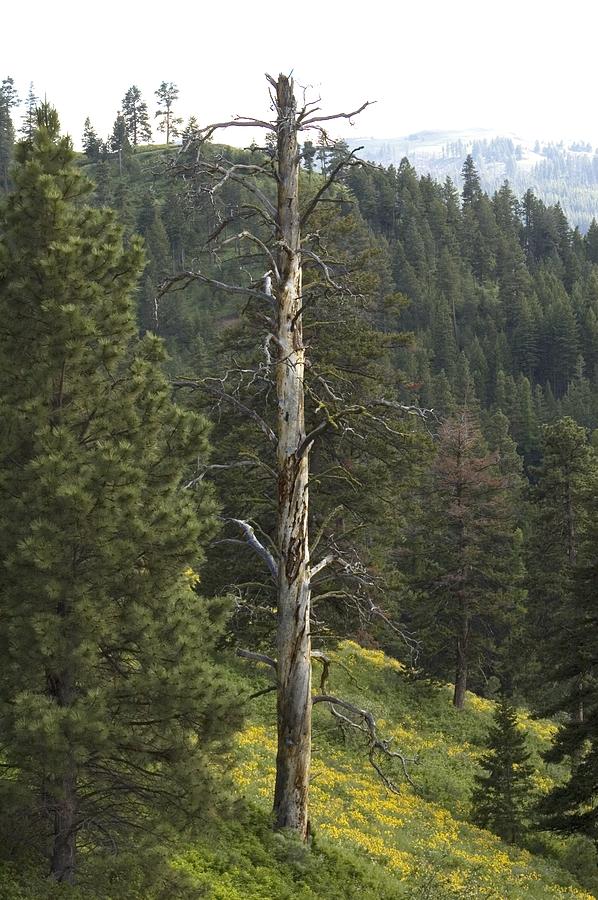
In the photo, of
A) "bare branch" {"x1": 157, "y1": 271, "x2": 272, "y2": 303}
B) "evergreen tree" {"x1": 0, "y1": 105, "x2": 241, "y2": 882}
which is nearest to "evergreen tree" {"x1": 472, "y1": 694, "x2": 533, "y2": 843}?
"evergreen tree" {"x1": 0, "y1": 105, "x2": 241, "y2": 882}

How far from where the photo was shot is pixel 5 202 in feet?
29.7

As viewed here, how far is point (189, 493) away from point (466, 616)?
24283 millimetres

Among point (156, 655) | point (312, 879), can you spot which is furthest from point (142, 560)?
point (312, 879)

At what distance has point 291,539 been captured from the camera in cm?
1030

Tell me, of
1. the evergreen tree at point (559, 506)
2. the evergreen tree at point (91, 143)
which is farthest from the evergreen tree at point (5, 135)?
the evergreen tree at point (559, 506)

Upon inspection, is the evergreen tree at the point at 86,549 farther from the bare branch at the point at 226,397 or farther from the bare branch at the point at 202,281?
the bare branch at the point at 202,281

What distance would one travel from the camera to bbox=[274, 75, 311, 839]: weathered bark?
400 inches

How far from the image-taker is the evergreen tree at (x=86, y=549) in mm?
7844

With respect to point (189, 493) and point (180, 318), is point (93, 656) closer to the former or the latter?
point (189, 493)

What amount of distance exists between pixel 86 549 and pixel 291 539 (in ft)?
9.79

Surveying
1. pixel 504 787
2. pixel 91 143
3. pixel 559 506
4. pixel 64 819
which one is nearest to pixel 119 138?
pixel 91 143

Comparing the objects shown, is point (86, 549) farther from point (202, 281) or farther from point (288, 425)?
point (202, 281)

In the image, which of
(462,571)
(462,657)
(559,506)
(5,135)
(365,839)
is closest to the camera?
(365,839)

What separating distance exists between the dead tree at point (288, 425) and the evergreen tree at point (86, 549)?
1.26m
